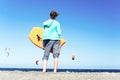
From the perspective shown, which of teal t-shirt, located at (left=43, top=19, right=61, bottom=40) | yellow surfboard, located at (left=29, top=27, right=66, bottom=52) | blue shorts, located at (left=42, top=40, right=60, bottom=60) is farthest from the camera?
yellow surfboard, located at (left=29, top=27, right=66, bottom=52)

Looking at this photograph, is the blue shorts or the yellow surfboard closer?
the blue shorts

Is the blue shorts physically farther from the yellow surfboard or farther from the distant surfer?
the yellow surfboard

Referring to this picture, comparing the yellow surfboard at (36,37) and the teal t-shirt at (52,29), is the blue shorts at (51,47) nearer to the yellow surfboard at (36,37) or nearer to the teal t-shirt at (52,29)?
the teal t-shirt at (52,29)

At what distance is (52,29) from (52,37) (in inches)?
13.4

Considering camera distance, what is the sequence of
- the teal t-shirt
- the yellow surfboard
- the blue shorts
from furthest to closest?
the yellow surfboard
the blue shorts
the teal t-shirt

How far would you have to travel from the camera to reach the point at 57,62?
52.3ft

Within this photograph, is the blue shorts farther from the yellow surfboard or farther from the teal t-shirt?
the yellow surfboard

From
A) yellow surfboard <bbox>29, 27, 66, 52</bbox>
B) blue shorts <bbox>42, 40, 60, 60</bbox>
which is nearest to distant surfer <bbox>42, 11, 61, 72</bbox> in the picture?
blue shorts <bbox>42, 40, 60, 60</bbox>

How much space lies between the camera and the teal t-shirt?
15.8 m

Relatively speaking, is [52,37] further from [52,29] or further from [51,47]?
[51,47]

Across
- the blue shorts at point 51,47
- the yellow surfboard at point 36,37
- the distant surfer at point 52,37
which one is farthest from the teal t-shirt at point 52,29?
the yellow surfboard at point 36,37

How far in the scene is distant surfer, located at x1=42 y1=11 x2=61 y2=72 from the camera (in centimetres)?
1579

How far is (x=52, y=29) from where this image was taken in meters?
15.8

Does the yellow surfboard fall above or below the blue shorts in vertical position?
above
